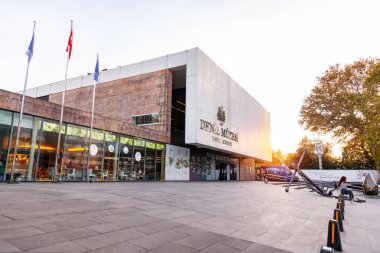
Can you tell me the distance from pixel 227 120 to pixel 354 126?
49.1 ft

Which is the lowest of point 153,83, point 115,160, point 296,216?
point 296,216

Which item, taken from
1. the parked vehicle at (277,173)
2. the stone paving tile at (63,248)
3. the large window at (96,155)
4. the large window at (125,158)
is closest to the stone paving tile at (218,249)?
the stone paving tile at (63,248)

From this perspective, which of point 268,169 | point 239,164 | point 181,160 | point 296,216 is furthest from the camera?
point 239,164

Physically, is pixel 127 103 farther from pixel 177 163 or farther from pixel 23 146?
pixel 23 146

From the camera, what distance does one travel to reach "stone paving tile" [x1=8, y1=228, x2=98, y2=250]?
155 inches

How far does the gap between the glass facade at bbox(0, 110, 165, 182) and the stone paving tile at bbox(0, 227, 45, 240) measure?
1181 centimetres

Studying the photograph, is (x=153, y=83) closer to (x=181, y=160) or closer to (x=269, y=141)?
(x=181, y=160)

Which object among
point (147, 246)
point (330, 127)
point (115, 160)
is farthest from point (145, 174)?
point (330, 127)

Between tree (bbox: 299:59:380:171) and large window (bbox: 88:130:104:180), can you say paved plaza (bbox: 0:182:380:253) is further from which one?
tree (bbox: 299:59:380:171)

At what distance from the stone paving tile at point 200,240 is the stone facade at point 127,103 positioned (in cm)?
1480

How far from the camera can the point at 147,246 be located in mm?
4500

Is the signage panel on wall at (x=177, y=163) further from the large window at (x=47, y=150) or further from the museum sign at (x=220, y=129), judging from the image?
the large window at (x=47, y=150)

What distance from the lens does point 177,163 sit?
2880cm

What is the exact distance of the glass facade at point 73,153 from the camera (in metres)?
14.9
